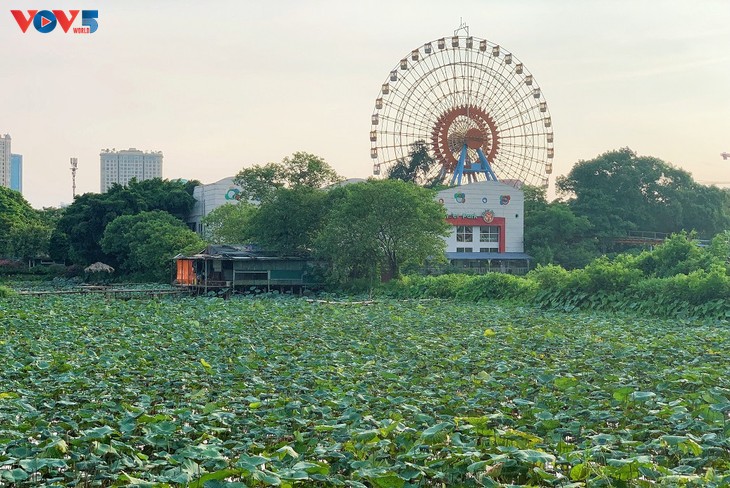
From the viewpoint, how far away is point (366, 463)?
5.39m

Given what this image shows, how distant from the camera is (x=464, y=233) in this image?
51.4 meters

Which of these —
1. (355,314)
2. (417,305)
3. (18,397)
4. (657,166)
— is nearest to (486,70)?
(657,166)

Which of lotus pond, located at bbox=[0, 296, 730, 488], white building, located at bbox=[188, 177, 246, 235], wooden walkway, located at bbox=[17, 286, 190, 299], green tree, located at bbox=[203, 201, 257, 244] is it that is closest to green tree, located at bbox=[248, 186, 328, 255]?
green tree, located at bbox=[203, 201, 257, 244]

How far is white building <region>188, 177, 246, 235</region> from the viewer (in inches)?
2205

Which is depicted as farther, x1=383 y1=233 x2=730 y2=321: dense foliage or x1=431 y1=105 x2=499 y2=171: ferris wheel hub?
x1=431 y1=105 x2=499 y2=171: ferris wheel hub

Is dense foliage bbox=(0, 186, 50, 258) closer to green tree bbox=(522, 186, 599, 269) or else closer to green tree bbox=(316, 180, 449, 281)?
green tree bbox=(316, 180, 449, 281)

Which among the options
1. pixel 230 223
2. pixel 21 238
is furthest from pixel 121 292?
pixel 21 238

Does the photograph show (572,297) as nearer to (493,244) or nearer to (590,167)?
(493,244)

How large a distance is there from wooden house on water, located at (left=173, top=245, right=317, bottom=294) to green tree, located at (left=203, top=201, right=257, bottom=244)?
5048mm

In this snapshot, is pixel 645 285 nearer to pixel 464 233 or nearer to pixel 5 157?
pixel 464 233

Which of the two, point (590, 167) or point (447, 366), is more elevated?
point (590, 167)

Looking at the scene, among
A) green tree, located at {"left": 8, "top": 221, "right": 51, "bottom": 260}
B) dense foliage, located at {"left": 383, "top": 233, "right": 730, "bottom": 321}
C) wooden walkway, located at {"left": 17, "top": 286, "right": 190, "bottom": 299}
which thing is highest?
green tree, located at {"left": 8, "top": 221, "right": 51, "bottom": 260}

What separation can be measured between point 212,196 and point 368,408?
50.3 metres

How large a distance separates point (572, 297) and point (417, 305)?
14.7 ft
